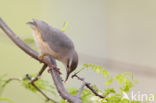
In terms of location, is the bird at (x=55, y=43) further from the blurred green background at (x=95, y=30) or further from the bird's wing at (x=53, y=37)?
the blurred green background at (x=95, y=30)

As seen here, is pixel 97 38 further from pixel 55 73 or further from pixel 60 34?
pixel 55 73

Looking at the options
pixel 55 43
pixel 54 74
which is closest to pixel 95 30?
pixel 55 43

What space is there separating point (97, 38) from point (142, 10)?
0.57m

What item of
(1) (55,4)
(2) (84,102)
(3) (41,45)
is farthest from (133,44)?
(2) (84,102)

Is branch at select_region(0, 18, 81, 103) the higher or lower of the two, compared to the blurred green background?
higher

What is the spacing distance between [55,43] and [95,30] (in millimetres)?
2076

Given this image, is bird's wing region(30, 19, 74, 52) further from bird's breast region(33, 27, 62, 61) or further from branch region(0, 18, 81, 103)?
branch region(0, 18, 81, 103)

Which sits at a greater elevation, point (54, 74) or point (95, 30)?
point (54, 74)

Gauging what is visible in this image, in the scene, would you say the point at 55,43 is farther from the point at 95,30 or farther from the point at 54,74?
the point at 95,30

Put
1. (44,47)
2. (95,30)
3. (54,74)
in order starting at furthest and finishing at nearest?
1. (95,30)
2. (44,47)
3. (54,74)

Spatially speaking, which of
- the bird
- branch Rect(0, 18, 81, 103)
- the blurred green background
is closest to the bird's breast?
the bird

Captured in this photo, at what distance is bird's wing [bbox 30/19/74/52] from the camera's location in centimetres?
99

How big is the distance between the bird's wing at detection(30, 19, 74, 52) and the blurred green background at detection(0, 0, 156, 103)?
58.1 inches

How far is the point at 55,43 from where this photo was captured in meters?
1.04
